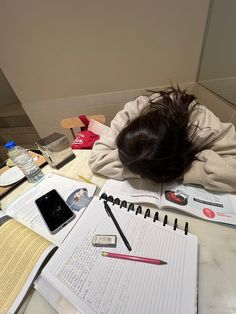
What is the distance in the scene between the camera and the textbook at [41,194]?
40 centimetres

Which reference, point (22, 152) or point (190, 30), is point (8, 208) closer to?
point (22, 152)

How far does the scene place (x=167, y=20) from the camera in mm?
876

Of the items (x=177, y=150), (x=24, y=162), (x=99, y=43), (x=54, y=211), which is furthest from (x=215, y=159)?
(x=99, y=43)

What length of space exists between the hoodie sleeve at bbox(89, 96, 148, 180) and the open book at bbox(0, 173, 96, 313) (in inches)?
3.0

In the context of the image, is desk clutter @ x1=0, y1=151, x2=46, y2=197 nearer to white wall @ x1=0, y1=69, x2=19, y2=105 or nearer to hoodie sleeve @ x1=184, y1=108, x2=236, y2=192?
hoodie sleeve @ x1=184, y1=108, x2=236, y2=192

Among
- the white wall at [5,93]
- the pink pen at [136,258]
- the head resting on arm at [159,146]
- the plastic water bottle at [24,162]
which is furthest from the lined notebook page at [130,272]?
the white wall at [5,93]

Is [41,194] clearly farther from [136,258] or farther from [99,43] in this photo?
[99,43]

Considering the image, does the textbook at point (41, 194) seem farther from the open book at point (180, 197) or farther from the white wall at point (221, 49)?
the white wall at point (221, 49)

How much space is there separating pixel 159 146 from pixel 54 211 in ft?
1.17

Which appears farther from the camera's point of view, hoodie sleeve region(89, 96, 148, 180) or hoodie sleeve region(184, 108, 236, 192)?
hoodie sleeve region(89, 96, 148, 180)

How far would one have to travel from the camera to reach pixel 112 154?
537 mm

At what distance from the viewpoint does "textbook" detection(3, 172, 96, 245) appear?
0.40 metres

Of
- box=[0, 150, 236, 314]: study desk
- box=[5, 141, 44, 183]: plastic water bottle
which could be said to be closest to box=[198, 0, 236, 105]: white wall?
box=[0, 150, 236, 314]: study desk

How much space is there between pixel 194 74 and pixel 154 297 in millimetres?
1248
